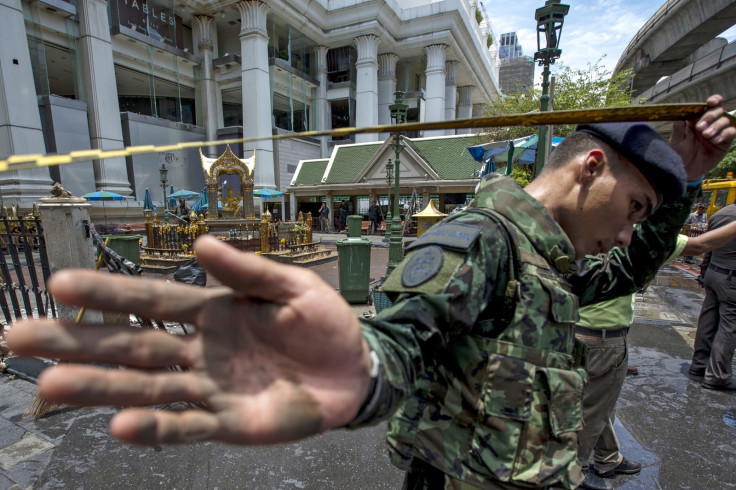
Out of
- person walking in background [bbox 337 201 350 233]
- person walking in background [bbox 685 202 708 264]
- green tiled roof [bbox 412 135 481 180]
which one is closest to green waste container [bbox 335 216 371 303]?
person walking in background [bbox 685 202 708 264]

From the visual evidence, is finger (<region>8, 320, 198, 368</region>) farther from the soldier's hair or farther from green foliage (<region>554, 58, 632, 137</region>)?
green foliage (<region>554, 58, 632, 137</region>)

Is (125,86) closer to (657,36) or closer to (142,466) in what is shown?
(142,466)

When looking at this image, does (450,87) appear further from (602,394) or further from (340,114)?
(602,394)

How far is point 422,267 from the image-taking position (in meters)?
1.09

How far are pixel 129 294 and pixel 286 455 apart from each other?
8.55 ft

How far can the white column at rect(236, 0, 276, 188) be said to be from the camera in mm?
23422

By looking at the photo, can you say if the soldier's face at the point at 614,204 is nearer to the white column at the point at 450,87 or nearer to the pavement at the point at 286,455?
the pavement at the point at 286,455

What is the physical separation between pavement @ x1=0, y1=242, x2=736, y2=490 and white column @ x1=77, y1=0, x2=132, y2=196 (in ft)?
59.1

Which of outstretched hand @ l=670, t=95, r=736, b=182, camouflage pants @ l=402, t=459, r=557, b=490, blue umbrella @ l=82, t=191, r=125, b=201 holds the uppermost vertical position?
outstretched hand @ l=670, t=95, r=736, b=182

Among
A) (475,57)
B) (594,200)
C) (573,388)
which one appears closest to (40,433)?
(573,388)

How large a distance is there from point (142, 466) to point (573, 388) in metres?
2.95

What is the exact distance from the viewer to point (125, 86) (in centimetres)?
2511

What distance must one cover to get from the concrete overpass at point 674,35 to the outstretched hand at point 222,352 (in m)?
20.3

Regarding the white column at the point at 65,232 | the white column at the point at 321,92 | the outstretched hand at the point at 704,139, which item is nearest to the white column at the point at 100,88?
the white column at the point at 321,92
